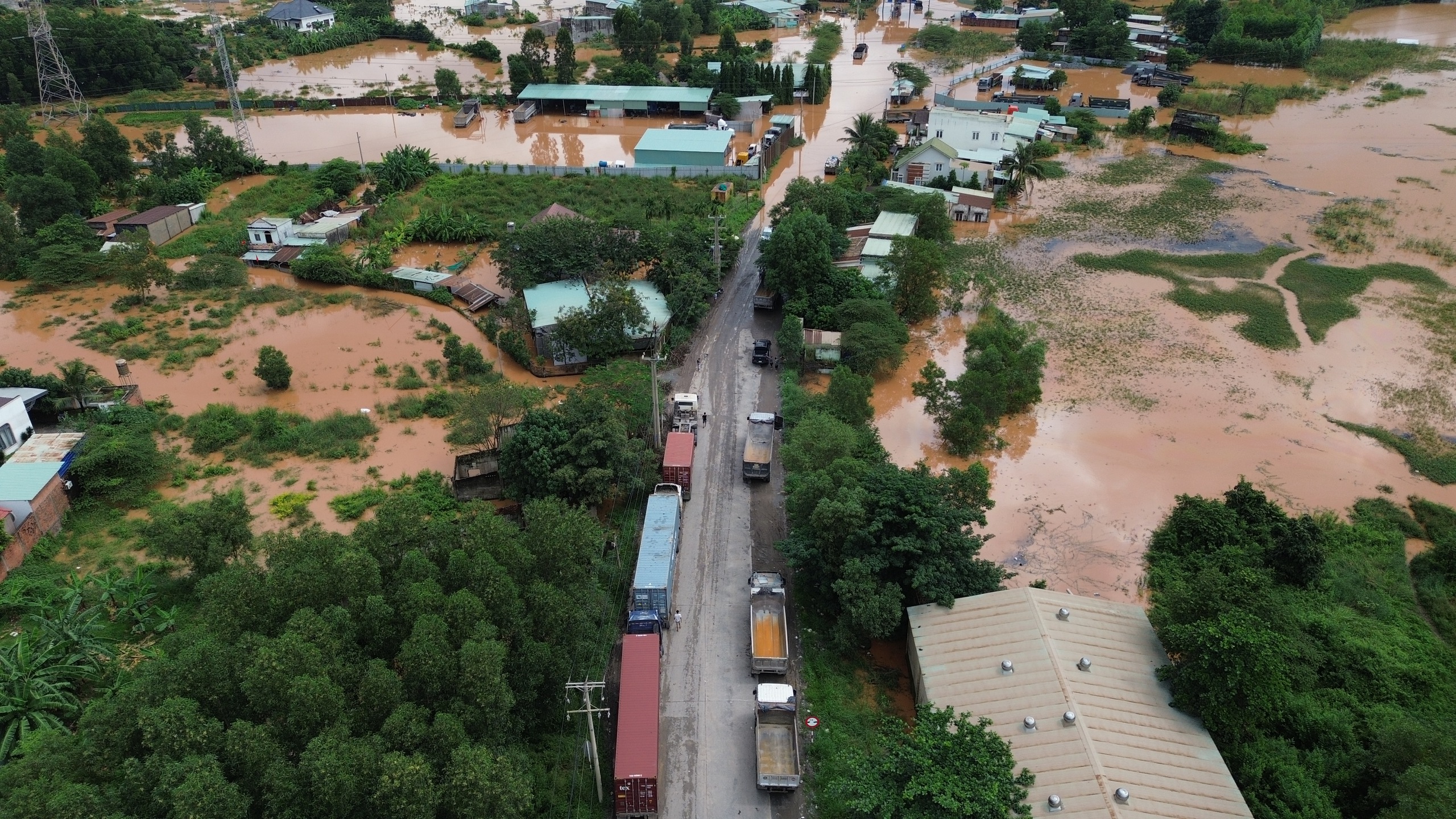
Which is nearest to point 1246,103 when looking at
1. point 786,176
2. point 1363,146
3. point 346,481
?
point 1363,146

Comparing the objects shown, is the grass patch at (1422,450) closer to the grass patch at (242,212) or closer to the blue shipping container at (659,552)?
the blue shipping container at (659,552)

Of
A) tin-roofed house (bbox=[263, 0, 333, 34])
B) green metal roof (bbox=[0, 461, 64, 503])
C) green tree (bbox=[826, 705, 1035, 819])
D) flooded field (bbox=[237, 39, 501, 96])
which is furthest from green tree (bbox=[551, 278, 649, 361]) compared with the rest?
tin-roofed house (bbox=[263, 0, 333, 34])

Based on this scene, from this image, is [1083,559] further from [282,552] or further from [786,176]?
[786,176]

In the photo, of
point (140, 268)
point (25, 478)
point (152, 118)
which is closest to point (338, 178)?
point (140, 268)

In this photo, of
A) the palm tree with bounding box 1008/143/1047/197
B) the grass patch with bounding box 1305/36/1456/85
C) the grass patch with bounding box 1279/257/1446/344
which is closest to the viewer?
the grass patch with bounding box 1279/257/1446/344

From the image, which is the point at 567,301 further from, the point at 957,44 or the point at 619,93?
the point at 957,44

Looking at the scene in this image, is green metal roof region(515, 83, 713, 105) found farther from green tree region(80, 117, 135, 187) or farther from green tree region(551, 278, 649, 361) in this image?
green tree region(551, 278, 649, 361)
